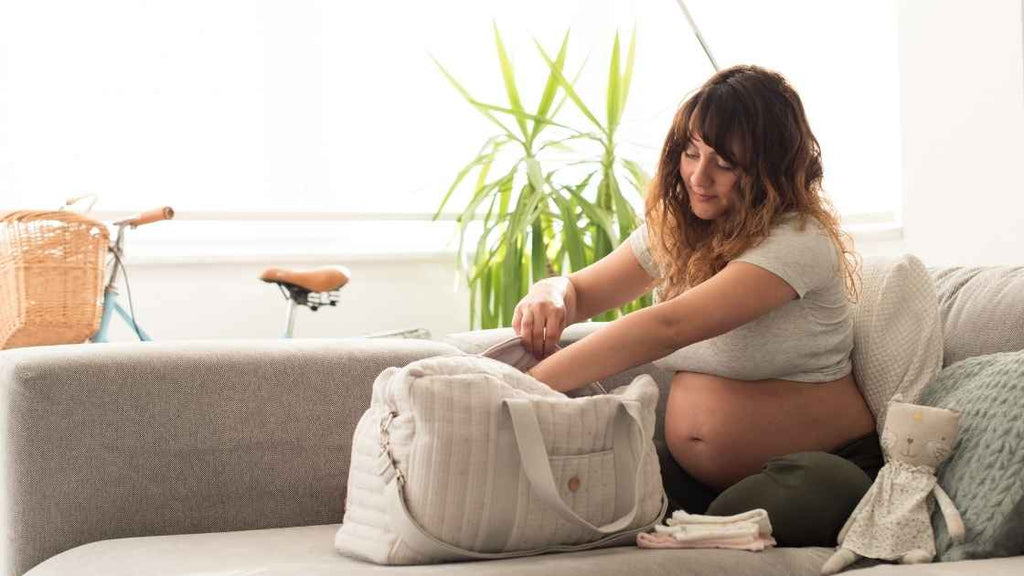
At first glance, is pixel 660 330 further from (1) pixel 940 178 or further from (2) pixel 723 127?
(1) pixel 940 178

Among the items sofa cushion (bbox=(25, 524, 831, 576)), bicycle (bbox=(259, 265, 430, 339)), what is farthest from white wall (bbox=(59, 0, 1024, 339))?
sofa cushion (bbox=(25, 524, 831, 576))

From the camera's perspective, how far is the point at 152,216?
9.73 feet

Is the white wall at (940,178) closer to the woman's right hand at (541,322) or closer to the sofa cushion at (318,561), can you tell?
the woman's right hand at (541,322)

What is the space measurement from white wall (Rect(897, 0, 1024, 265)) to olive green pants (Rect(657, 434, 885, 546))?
1.55 meters

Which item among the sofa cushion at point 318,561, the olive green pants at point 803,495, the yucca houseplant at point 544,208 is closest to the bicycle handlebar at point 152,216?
the yucca houseplant at point 544,208

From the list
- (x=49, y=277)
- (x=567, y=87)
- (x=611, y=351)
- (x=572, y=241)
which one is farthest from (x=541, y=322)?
(x=567, y=87)

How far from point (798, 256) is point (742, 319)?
13 centimetres

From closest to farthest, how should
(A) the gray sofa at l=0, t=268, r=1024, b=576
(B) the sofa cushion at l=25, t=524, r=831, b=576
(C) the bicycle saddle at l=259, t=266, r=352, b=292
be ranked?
(B) the sofa cushion at l=25, t=524, r=831, b=576, (A) the gray sofa at l=0, t=268, r=1024, b=576, (C) the bicycle saddle at l=259, t=266, r=352, b=292

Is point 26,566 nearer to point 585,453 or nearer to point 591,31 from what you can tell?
point 585,453

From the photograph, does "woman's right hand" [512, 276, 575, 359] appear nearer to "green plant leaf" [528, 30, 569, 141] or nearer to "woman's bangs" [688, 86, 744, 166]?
"woman's bangs" [688, 86, 744, 166]

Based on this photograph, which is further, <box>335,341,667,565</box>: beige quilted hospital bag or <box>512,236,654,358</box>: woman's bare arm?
<box>512,236,654,358</box>: woman's bare arm

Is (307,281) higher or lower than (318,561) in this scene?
higher

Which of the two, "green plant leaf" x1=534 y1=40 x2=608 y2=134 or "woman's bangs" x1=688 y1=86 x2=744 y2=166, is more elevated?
"green plant leaf" x1=534 y1=40 x2=608 y2=134

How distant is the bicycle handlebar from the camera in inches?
115
